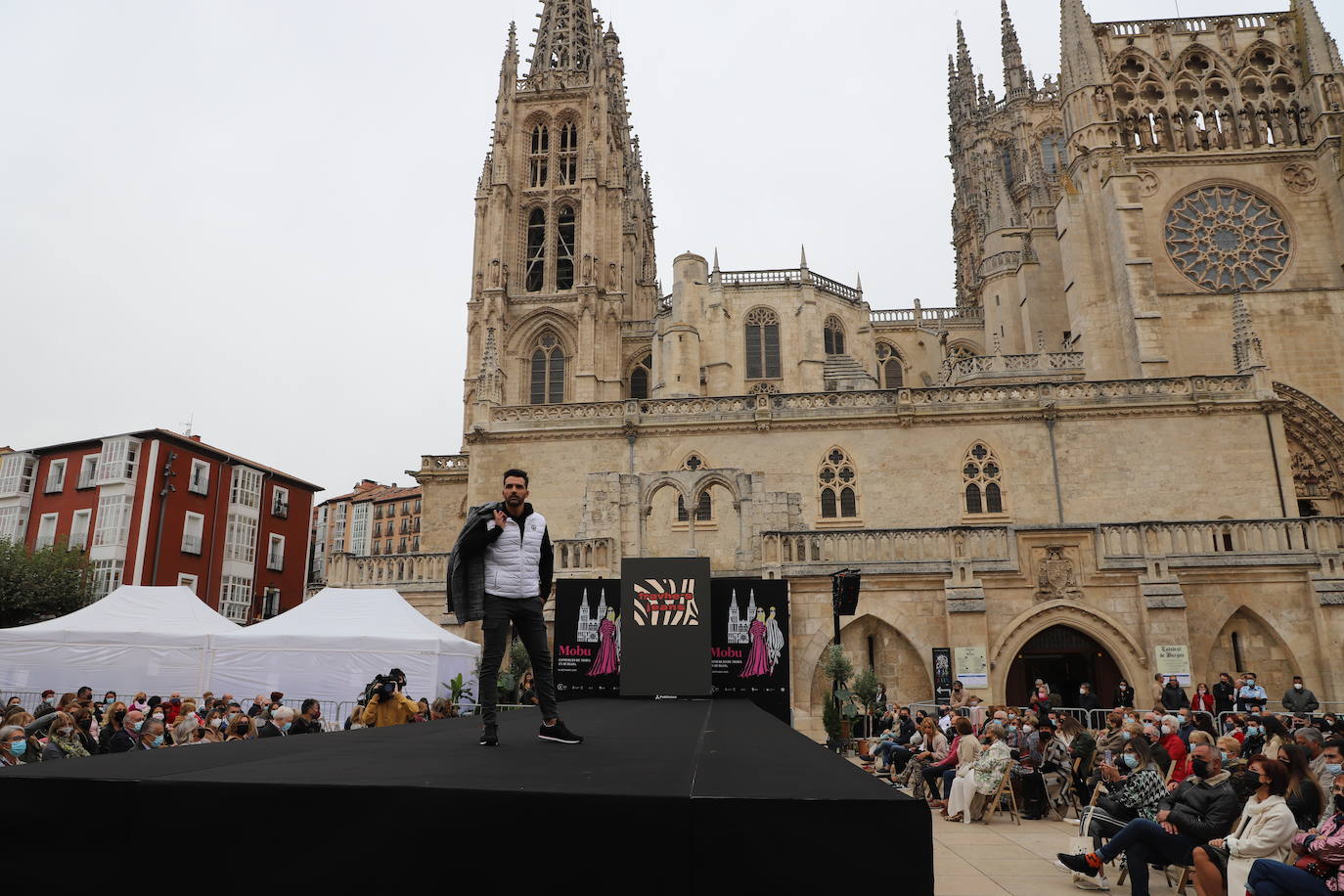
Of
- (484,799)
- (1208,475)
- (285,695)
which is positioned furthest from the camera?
(1208,475)

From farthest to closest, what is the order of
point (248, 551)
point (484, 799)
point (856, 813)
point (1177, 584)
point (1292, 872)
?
1. point (248, 551)
2. point (1177, 584)
3. point (1292, 872)
4. point (484, 799)
5. point (856, 813)

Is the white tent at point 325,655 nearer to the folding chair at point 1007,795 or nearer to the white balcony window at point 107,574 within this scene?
the folding chair at point 1007,795

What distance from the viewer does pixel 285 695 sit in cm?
1642

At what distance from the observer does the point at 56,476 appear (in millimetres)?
38781

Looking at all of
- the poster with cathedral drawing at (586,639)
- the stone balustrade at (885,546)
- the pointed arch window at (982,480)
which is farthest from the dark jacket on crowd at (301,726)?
the pointed arch window at (982,480)

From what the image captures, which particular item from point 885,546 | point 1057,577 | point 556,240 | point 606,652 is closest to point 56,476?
point 556,240

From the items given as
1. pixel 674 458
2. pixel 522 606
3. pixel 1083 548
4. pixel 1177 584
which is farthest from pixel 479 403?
pixel 522 606

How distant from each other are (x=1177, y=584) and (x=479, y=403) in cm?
2019

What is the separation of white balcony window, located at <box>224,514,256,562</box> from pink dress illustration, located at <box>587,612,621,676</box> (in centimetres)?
3132

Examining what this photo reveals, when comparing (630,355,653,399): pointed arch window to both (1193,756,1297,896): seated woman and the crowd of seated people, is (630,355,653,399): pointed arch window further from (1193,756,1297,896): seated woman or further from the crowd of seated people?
(1193,756,1297,896): seated woman

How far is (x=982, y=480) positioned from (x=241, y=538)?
112ft

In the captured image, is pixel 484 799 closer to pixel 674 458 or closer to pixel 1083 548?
pixel 1083 548

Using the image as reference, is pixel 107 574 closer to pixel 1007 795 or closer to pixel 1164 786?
pixel 1007 795

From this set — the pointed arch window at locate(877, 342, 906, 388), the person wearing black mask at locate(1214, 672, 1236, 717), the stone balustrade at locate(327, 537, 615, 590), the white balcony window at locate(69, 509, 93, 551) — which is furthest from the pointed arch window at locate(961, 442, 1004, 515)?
the white balcony window at locate(69, 509, 93, 551)
